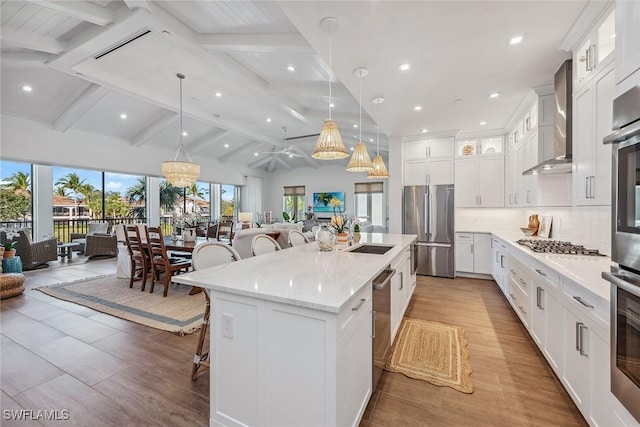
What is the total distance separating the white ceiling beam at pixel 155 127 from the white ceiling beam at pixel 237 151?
3.04 m

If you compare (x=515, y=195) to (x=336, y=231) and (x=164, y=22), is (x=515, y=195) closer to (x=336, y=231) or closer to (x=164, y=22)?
(x=336, y=231)

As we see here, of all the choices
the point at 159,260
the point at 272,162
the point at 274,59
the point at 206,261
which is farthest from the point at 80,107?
the point at 272,162

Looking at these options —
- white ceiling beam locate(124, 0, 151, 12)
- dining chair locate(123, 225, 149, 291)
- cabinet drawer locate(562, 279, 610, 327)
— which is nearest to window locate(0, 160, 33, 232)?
dining chair locate(123, 225, 149, 291)

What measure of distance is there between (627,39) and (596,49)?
Result: 4.33 feet

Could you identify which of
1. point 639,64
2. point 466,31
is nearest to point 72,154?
point 466,31

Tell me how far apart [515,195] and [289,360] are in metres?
4.79

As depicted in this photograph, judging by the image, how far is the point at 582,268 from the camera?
1891 mm

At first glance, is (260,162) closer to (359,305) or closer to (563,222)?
(563,222)

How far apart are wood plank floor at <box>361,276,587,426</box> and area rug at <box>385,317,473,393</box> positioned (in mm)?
65

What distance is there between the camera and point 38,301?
12.1ft

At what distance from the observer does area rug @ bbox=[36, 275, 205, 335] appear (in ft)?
10.1

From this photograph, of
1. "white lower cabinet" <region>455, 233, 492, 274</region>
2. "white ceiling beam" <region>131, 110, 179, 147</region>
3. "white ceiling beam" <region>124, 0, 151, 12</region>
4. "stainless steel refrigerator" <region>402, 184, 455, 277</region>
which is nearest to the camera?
"white ceiling beam" <region>124, 0, 151, 12</region>

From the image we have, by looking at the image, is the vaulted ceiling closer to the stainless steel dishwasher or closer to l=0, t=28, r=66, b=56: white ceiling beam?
l=0, t=28, r=66, b=56: white ceiling beam

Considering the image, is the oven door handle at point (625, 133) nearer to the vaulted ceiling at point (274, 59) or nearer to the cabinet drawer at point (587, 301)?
the cabinet drawer at point (587, 301)
